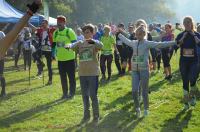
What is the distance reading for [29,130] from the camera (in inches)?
335

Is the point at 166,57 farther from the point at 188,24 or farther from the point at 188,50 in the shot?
the point at 188,24

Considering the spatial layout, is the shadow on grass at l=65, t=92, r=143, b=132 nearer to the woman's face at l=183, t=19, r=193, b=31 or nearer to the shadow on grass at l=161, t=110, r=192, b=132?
the shadow on grass at l=161, t=110, r=192, b=132

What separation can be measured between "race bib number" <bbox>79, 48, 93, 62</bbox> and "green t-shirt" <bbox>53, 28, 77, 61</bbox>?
208cm

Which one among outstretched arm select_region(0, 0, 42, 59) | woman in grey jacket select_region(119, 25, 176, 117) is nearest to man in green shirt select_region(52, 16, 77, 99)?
woman in grey jacket select_region(119, 25, 176, 117)

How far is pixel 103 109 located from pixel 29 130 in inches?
90.3

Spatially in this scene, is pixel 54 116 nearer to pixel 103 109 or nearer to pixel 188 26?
pixel 103 109

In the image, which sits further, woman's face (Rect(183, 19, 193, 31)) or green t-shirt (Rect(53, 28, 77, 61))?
green t-shirt (Rect(53, 28, 77, 61))

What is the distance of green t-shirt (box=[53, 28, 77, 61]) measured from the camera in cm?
1120

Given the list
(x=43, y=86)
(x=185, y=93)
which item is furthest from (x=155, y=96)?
(x=43, y=86)

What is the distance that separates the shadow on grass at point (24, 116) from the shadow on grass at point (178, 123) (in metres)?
2.95

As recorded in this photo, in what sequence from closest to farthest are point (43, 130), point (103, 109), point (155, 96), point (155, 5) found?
point (43, 130)
point (103, 109)
point (155, 96)
point (155, 5)

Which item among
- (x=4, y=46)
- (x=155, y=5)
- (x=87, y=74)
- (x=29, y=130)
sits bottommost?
(x=29, y=130)

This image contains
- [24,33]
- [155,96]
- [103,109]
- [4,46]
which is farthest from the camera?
[24,33]

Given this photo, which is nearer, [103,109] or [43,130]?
[43,130]
